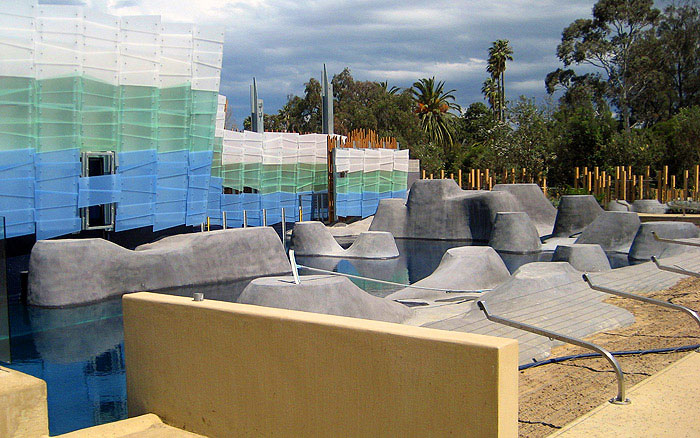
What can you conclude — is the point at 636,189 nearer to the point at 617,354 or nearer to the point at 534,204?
the point at 534,204

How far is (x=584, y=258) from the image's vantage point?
16.4m

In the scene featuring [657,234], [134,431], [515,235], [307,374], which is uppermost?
[307,374]

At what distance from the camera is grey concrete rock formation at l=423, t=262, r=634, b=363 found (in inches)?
328

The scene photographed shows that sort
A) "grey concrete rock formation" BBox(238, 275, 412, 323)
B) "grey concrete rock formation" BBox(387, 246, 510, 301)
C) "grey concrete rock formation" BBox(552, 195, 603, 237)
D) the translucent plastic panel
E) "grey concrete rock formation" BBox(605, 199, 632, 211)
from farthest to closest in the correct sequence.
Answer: "grey concrete rock formation" BBox(605, 199, 632, 211), "grey concrete rock formation" BBox(552, 195, 603, 237), the translucent plastic panel, "grey concrete rock formation" BBox(387, 246, 510, 301), "grey concrete rock formation" BBox(238, 275, 412, 323)

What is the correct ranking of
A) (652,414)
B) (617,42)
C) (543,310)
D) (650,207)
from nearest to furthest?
(652,414) → (543,310) → (650,207) → (617,42)

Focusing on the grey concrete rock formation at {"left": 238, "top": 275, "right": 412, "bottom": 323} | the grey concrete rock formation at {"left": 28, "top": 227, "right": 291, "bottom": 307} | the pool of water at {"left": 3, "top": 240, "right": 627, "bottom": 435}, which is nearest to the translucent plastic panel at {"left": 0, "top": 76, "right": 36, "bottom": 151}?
the grey concrete rock formation at {"left": 28, "top": 227, "right": 291, "bottom": 307}

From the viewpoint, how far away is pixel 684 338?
25.0 ft

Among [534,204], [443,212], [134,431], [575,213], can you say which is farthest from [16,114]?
[534,204]

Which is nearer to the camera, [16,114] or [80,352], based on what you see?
[80,352]

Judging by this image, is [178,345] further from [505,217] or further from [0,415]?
[505,217]

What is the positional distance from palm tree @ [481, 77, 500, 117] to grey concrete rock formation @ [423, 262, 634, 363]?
5167 centimetres

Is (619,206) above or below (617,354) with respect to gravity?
above

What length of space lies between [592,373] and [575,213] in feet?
66.3

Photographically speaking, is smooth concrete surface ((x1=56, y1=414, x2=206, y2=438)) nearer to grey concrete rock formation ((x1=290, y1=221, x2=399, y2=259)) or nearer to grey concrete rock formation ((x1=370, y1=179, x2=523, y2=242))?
grey concrete rock formation ((x1=290, y1=221, x2=399, y2=259))
